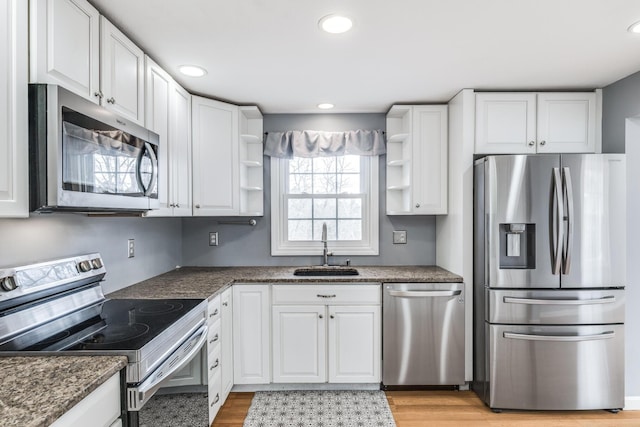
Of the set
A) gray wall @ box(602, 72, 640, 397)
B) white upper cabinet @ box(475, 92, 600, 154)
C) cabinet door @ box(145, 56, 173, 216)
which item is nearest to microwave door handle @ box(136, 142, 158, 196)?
cabinet door @ box(145, 56, 173, 216)

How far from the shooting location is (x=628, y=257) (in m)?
2.35

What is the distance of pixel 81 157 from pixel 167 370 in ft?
2.98

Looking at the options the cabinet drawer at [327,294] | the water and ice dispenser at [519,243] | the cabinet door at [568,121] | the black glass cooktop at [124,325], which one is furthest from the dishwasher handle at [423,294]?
the black glass cooktop at [124,325]

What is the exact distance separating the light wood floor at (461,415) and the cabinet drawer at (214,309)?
0.72m

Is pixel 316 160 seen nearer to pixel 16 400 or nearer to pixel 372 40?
pixel 372 40

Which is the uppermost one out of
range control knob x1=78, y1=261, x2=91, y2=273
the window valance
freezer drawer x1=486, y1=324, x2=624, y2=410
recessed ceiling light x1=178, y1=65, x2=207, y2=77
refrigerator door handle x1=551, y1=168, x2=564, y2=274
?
recessed ceiling light x1=178, y1=65, x2=207, y2=77

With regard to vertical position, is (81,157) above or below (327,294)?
above

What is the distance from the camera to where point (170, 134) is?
221 centimetres

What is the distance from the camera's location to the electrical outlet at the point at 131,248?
2.23 m

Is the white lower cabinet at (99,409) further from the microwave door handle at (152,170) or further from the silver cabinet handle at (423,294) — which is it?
the silver cabinet handle at (423,294)

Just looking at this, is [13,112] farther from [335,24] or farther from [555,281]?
[555,281]

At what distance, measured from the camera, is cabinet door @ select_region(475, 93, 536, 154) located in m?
2.52

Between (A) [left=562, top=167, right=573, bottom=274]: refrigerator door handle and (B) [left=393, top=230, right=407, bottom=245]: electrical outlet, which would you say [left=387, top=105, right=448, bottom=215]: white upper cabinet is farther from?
(A) [left=562, top=167, right=573, bottom=274]: refrigerator door handle

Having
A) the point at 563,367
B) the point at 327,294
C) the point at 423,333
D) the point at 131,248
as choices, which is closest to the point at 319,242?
the point at 327,294
